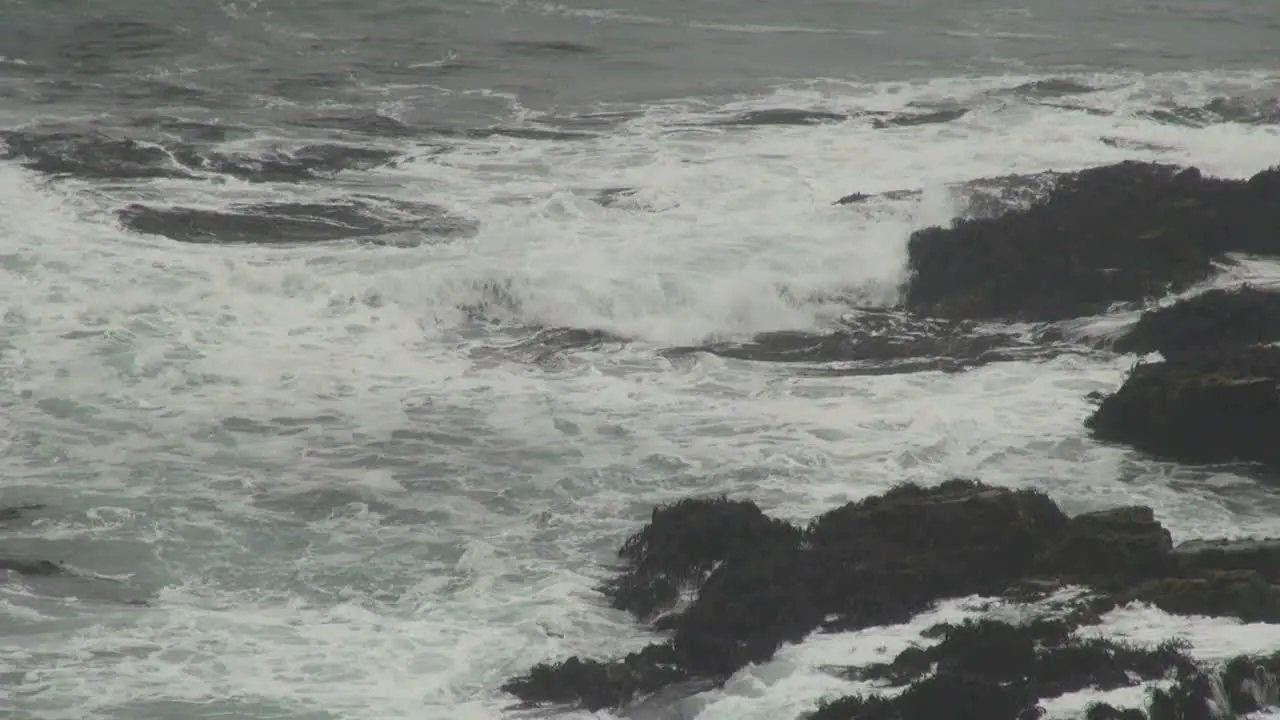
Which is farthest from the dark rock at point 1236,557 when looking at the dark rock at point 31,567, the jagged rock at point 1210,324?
the dark rock at point 31,567

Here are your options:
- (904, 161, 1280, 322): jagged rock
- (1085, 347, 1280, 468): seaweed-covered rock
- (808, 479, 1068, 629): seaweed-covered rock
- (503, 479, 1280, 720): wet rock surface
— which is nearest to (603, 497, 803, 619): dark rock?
(503, 479, 1280, 720): wet rock surface

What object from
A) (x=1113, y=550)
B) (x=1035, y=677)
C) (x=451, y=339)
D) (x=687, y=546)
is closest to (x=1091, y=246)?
(x=451, y=339)

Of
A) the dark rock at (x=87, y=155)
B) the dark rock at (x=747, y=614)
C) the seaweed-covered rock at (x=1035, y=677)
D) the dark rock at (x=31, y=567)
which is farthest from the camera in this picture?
the dark rock at (x=87, y=155)

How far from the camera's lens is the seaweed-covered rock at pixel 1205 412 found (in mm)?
13508

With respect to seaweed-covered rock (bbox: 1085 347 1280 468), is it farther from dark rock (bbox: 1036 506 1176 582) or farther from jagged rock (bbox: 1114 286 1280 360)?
dark rock (bbox: 1036 506 1176 582)

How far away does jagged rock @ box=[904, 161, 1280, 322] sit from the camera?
17.4 m

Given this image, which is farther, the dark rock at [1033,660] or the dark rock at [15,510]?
the dark rock at [15,510]

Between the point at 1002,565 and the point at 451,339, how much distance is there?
7.16 meters

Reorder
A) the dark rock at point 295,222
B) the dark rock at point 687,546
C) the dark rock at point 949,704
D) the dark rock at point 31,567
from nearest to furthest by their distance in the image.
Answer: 1. the dark rock at point 949,704
2. the dark rock at point 687,546
3. the dark rock at point 31,567
4. the dark rock at point 295,222

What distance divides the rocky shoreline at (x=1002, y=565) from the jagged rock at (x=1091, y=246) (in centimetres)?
5

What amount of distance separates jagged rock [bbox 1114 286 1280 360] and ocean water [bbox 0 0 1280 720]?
62 centimetres

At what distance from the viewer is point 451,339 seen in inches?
669

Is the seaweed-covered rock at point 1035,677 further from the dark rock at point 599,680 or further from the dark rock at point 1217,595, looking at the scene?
the dark rock at point 599,680

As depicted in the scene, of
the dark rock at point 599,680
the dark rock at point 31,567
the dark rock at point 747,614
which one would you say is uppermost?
the dark rock at point 747,614
